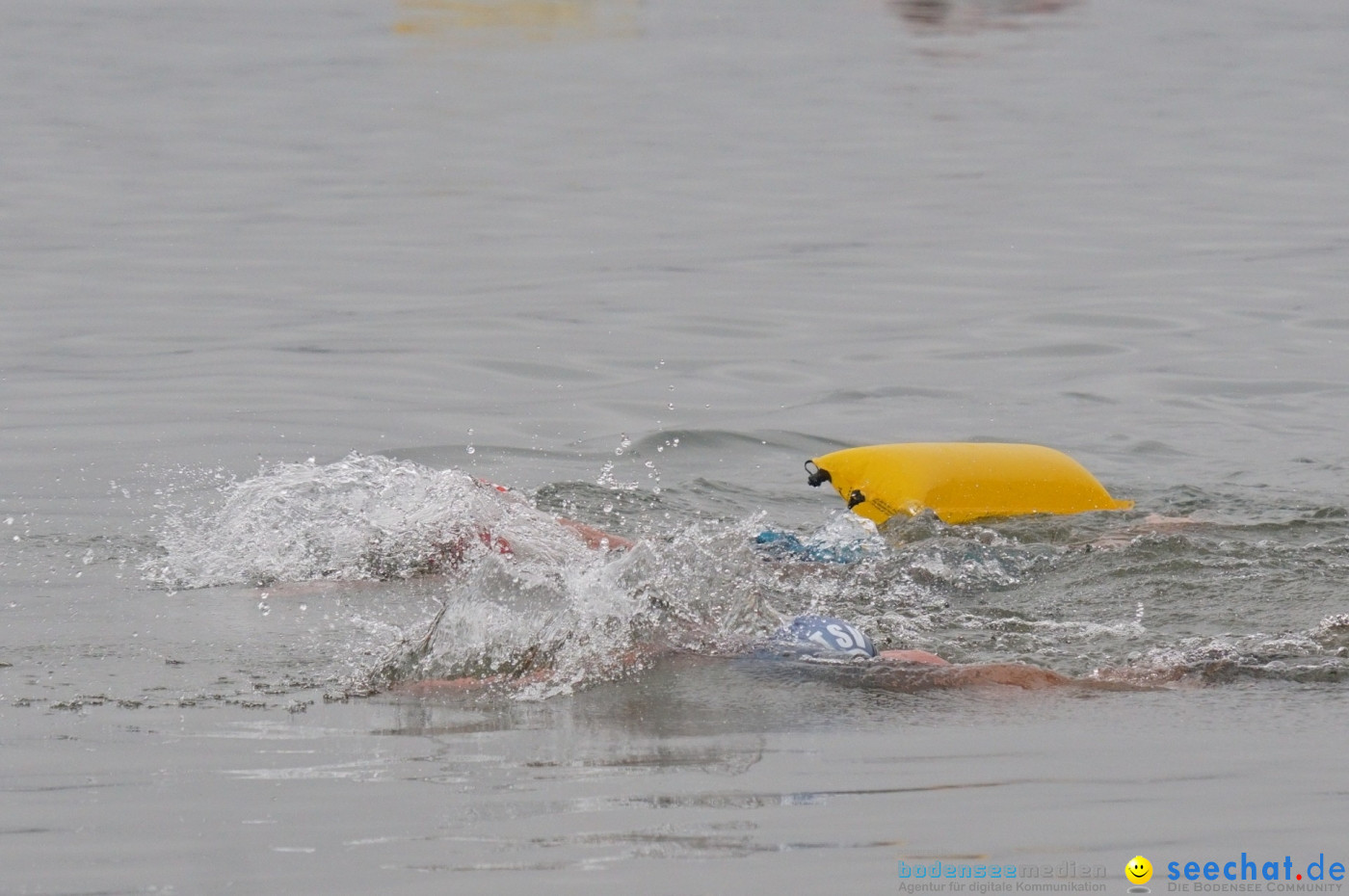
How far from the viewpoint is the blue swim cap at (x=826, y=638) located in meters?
6.09

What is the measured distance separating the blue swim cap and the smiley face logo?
185 centimetres

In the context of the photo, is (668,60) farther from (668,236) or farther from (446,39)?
(668,236)

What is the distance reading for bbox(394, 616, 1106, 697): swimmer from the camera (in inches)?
234

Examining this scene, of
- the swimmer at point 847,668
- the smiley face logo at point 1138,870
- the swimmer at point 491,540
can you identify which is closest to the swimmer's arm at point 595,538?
the swimmer at point 491,540

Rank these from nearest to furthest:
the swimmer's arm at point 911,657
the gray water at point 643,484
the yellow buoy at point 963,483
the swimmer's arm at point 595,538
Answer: the gray water at point 643,484 → the swimmer's arm at point 911,657 → the swimmer's arm at point 595,538 → the yellow buoy at point 963,483

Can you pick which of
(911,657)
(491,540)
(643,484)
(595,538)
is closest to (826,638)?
(911,657)

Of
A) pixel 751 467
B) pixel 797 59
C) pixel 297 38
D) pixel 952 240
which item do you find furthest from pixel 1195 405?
pixel 297 38

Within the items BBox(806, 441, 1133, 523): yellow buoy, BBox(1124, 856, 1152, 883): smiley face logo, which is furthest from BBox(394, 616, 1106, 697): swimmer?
BBox(806, 441, 1133, 523): yellow buoy

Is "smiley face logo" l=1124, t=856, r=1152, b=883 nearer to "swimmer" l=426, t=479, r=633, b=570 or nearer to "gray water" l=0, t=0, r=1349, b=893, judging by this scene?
"gray water" l=0, t=0, r=1349, b=893

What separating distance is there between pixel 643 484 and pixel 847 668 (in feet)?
12.4

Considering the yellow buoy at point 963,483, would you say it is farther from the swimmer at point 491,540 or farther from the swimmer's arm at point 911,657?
the swimmer's arm at point 911,657

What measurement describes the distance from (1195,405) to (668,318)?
408cm

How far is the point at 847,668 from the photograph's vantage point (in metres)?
6.01

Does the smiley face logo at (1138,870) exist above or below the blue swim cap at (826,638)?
above
